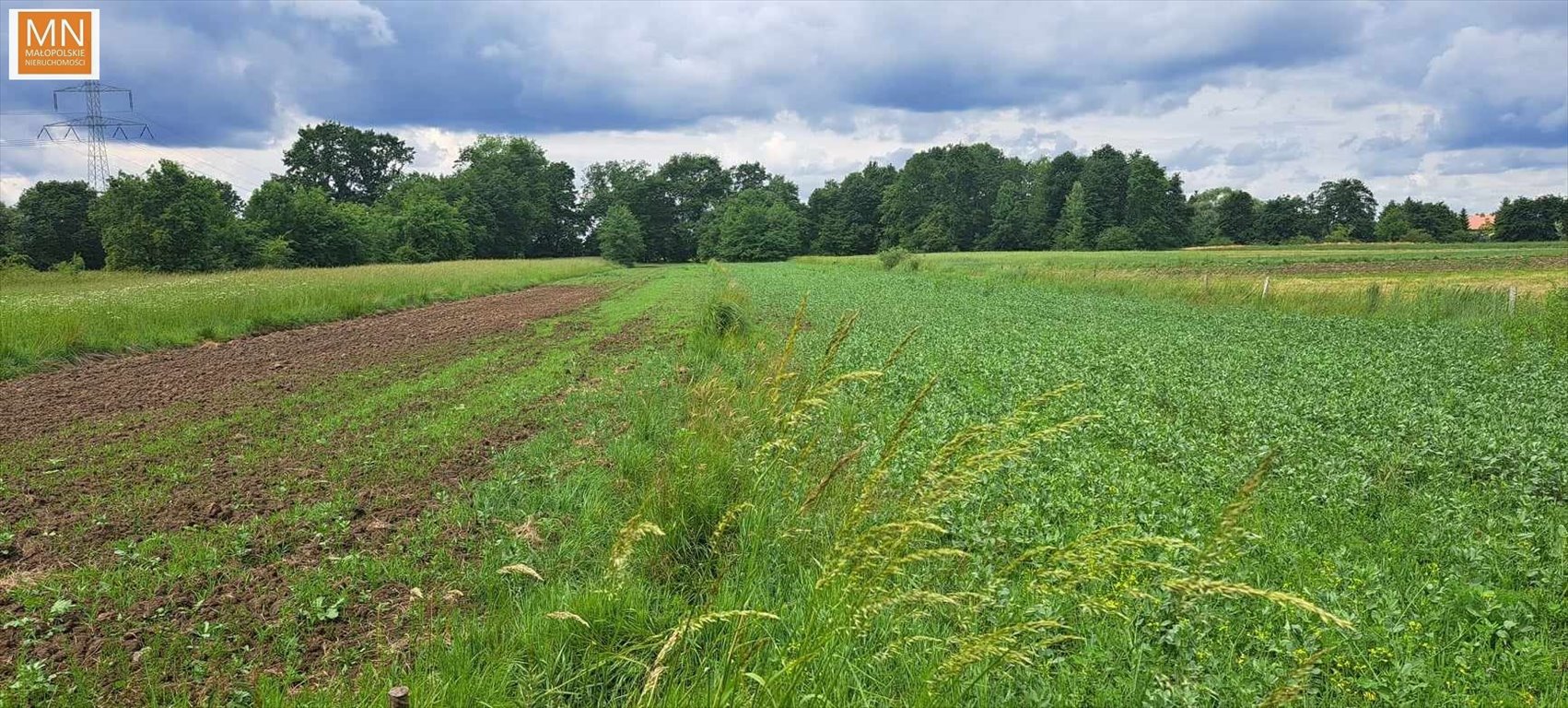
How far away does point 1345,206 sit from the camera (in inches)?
4269

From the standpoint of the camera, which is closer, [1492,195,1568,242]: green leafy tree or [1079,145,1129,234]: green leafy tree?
[1492,195,1568,242]: green leafy tree

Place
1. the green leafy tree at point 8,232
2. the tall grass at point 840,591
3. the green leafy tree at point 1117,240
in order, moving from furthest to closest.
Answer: the green leafy tree at point 1117,240 < the green leafy tree at point 8,232 < the tall grass at point 840,591

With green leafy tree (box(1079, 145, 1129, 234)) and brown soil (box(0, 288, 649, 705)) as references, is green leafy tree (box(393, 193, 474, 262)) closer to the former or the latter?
brown soil (box(0, 288, 649, 705))

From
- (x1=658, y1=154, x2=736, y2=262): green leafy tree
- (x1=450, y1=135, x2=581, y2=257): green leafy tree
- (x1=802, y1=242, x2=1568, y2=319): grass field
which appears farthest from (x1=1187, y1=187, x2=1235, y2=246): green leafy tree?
(x1=450, y1=135, x2=581, y2=257): green leafy tree

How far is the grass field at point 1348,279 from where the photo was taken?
19237 millimetres

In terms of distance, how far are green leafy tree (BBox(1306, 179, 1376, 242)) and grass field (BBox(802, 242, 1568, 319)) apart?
49266mm

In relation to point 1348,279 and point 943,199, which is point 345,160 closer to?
point 943,199

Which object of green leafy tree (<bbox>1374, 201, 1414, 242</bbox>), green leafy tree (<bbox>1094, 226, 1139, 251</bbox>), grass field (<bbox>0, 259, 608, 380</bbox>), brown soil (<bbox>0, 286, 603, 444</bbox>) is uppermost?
green leafy tree (<bbox>1374, 201, 1414, 242</bbox>)

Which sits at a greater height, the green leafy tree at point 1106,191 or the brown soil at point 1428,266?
the green leafy tree at point 1106,191

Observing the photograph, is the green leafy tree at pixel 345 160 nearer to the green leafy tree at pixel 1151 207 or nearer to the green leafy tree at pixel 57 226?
the green leafy tree at pixel 57 226

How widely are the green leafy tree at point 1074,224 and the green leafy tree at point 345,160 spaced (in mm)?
90415

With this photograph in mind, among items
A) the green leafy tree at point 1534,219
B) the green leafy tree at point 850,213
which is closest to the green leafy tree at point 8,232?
the green leafy tree at point 850,213

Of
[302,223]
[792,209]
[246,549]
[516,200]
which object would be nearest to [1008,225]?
[792,209]

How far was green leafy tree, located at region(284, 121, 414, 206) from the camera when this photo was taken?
90.8 metres
